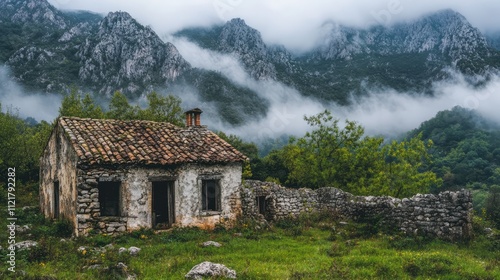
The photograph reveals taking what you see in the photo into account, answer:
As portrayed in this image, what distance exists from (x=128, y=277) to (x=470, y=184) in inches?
2903

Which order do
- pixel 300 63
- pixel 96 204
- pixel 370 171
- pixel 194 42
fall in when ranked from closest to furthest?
pixel 96 204
pixel 370 171
pixel 300 63
pixel 194 42

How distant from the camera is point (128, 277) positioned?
31.6 feet

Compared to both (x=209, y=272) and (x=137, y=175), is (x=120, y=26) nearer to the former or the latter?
(x=137, y=175)

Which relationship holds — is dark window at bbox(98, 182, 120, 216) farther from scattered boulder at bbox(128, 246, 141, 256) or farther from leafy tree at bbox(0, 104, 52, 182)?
leafy tree at bbox(0, 104, 52, 182)

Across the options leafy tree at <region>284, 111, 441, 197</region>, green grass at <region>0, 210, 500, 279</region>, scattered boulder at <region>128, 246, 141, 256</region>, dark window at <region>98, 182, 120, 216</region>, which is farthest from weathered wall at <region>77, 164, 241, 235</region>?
leafy tree at <region>284, 111, 441, 197</region>

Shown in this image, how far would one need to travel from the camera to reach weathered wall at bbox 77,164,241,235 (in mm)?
15203

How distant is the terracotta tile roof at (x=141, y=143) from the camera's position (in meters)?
15.9

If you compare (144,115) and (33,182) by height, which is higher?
(144,115)

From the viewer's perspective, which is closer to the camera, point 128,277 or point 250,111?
point 128,277

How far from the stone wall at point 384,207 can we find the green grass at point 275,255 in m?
0.81

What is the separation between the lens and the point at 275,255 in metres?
12.6

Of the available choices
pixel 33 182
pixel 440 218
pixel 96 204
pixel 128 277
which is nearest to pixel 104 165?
pixel 96 204

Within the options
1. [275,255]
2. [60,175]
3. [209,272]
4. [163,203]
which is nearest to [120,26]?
[60,175]

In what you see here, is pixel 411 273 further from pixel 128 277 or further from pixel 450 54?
pixel 450 54
